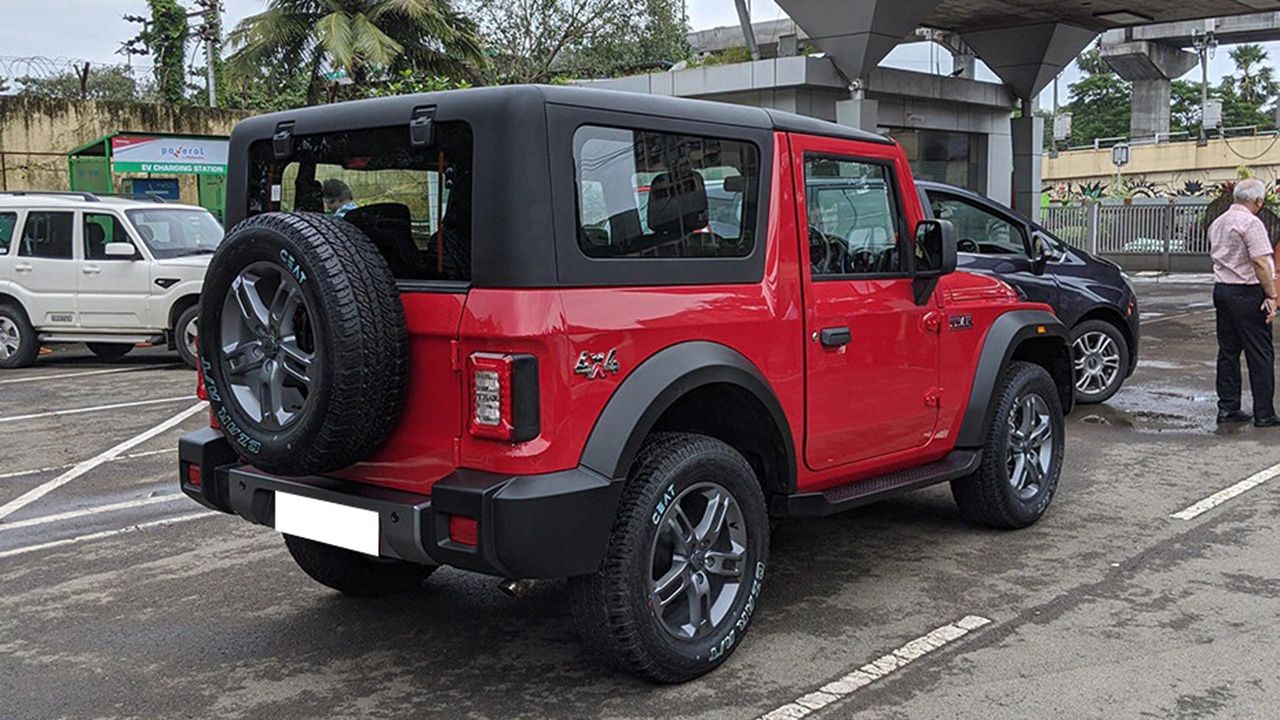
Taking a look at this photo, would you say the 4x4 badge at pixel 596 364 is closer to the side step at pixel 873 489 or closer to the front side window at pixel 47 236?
the side step at pixel 873 489

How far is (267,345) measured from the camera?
387 centimetres

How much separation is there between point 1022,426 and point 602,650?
290 cm

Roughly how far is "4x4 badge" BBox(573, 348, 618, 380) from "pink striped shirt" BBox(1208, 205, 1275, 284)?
19.7 feet

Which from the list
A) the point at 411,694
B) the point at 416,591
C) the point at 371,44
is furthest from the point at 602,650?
the point at 371,44

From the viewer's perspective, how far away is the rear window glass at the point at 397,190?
3816mm

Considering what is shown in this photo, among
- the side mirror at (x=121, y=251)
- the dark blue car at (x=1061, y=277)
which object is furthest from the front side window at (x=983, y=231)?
the side mirror at (x=121, y=251)

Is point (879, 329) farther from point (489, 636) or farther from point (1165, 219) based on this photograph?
point (1165, 219)

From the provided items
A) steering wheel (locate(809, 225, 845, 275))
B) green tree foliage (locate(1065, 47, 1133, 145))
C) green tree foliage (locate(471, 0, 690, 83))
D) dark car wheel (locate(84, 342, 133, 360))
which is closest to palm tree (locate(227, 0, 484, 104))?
green tree foliage (locate(471, 0, 690, 83))

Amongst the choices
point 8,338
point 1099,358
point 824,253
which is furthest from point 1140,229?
point 824,253

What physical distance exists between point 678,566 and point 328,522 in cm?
114

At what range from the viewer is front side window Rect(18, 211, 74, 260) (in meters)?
13.0

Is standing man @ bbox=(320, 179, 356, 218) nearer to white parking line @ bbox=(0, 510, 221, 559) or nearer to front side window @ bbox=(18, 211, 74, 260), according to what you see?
white parking line @ bbox=(0, 510, 221, 559)

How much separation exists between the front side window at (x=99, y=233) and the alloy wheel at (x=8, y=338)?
1157mm

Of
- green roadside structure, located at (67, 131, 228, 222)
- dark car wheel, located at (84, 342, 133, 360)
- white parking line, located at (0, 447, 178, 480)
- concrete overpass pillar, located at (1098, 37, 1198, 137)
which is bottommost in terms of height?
white parking line, located at (0, 447, 178, 480)
